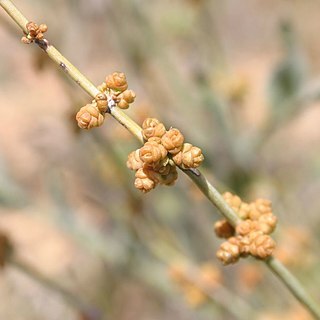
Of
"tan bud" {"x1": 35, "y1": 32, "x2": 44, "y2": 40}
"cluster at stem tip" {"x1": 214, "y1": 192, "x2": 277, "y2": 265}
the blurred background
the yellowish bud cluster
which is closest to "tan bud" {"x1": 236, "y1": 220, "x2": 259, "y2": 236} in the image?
"cluster at stem tip" {"x1": 214, "y1": 192, "x2": 277, "y2": 265}

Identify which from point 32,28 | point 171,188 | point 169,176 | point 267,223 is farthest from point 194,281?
point 32,28

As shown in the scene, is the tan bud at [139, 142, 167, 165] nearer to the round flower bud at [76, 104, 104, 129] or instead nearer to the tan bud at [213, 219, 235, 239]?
the round flower bud at [76, 104, 104, 129]

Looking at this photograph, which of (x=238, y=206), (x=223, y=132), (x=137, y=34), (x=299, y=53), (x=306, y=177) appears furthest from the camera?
(x=306, y=177)

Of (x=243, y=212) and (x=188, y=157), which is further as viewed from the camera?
(x=243, y=212)

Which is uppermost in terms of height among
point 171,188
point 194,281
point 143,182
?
point 171,188

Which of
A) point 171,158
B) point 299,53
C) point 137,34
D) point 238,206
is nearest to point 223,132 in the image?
point 299,53

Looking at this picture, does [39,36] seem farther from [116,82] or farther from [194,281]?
[194,281]

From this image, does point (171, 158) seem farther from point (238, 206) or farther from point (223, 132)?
point (223, 132)

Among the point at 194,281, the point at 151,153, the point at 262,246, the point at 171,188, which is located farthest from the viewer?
the point at 171,188
